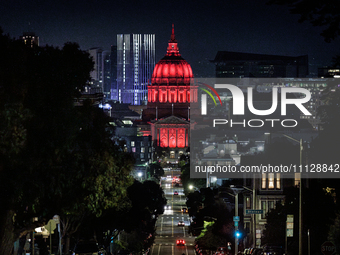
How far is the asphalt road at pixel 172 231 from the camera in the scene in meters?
61.3

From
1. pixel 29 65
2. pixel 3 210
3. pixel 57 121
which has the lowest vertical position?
pixel 3 210

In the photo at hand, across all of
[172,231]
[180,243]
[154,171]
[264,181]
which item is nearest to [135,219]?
[264,181]

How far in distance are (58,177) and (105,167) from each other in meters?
2.47

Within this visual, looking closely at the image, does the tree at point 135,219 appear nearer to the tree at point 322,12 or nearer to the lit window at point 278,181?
the lit window at point 278,181

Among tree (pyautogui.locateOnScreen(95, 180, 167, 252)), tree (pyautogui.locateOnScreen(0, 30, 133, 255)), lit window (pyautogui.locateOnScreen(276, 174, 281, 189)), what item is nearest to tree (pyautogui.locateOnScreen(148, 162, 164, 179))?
tree (pyautogui.locateOnScreen(95, 180, 167, 252))

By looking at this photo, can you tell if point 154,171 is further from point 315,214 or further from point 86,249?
point 86,249

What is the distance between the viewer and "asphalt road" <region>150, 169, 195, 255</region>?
61300mm

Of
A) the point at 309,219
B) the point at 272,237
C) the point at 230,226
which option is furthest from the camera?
the point at 230,226

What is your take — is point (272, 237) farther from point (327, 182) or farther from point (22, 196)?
point (22, 196)

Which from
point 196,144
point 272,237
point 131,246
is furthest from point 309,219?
point 196,144

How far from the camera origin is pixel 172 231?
76.9 m

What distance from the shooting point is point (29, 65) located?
21719 mm

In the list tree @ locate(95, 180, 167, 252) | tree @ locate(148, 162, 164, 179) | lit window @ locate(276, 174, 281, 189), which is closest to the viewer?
tree @ locate(95, 180, 167, 252)

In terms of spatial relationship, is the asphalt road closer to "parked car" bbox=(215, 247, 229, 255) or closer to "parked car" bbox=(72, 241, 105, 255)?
"parked car" bbox=(215, 247, 229, 255)
